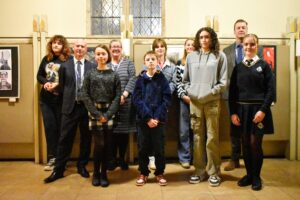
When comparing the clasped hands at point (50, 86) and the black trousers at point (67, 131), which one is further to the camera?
the clasped hands at point (50, 86)

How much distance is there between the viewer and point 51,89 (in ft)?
12.9

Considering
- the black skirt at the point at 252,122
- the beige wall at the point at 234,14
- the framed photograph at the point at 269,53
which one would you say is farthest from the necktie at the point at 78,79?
the framed photograph at the point at 269,53

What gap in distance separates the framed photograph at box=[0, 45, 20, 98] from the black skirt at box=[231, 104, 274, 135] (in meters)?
2.76

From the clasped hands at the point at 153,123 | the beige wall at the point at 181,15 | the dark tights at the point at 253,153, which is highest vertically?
the beige wall at the point at 181,15

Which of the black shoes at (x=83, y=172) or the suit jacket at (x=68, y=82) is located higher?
the suit jacket at (x=68, y=82)

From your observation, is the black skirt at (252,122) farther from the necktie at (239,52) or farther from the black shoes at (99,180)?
the black shoes at (99,180)

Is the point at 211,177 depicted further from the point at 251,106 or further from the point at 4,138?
the point at 4,138

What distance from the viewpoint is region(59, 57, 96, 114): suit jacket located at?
3725 mm

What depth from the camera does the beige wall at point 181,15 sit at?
15.2 feet

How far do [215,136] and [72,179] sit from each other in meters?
1.56

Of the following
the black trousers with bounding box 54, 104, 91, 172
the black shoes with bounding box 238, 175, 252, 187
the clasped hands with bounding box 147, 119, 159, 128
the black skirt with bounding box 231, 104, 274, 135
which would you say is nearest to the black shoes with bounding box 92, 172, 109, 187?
the black trousers with bounding box 54, 104, 91, 172

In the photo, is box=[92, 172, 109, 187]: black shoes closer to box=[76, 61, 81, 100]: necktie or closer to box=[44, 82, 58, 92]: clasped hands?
box=[76, 61, 81, 100]: necktie

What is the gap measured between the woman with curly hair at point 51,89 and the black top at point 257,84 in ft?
6.46

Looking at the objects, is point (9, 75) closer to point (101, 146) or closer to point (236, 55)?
point (101, 146)
